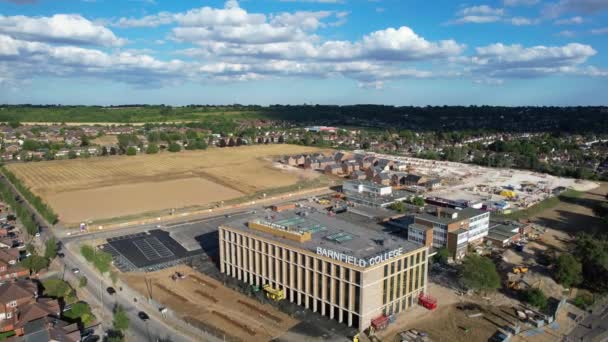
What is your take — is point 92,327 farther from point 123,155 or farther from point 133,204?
point 123,155

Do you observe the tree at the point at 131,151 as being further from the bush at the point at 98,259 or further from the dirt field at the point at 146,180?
the bush at the point at 98,259

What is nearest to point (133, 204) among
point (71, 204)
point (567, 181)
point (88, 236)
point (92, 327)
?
point (71, 204)

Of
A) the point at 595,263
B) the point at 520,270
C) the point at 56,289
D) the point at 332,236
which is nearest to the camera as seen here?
the point at 56,289

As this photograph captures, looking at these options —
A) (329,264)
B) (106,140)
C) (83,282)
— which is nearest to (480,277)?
(329,264)


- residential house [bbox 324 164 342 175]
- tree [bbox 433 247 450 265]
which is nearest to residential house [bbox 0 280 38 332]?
tree [bbox 433 247 450 265]

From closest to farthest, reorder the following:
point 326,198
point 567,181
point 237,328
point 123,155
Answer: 1. point 237,328
2. point 326,198
3. point 567,181
4. point 123,155

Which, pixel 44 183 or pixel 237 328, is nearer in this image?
pixel 237 328

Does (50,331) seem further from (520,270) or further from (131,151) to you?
(131,151)
